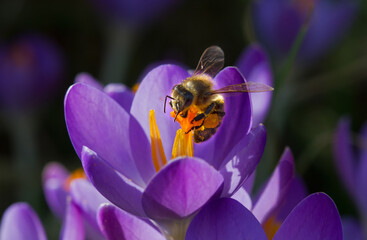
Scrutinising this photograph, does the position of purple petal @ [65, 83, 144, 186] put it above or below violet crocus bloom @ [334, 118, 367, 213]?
above

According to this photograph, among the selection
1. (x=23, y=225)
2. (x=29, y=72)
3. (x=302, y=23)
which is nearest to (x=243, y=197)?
(x=23, y=225)

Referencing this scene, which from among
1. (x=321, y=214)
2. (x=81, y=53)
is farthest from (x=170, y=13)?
(x=321, y=214)

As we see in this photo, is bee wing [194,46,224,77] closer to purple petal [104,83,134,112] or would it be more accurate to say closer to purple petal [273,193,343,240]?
purple petal [104,83,134,112]

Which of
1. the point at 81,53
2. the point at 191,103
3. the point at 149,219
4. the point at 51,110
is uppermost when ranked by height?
the point at 191,103

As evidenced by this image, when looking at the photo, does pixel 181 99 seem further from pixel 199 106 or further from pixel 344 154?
pixel 344 154

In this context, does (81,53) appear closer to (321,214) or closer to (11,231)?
(11,231)

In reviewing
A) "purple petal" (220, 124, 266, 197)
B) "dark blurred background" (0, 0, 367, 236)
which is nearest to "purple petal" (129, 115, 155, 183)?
"purple petal" (220, 124, 266, 197)
